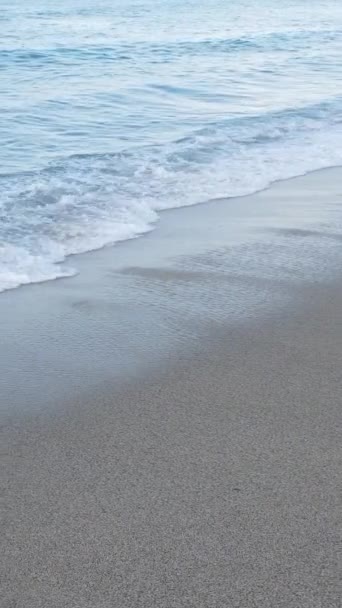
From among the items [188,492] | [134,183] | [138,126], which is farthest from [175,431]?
[138,126]

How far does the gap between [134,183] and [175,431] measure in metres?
3.99

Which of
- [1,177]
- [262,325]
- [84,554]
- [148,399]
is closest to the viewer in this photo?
[84,554]

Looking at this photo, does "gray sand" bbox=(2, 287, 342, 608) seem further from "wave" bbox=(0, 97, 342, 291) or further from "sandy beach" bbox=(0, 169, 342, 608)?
"wave" bbox=(0, 97, 342, 291)

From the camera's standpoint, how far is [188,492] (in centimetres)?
262

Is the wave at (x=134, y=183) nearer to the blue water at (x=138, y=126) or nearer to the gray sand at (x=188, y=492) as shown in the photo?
the blue water at (x=138, y=126)

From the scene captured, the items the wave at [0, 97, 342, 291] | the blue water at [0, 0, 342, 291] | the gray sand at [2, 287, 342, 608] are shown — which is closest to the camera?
the gray sand at [2, 287, 342, 608]

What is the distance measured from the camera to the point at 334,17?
91.3ft

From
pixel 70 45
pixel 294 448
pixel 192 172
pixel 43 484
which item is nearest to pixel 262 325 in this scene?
pixel 294 448

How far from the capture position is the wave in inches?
204

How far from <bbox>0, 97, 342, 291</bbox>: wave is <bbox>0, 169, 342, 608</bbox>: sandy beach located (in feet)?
1.12

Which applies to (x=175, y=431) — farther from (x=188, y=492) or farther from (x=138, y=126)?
(x=138, y=126)

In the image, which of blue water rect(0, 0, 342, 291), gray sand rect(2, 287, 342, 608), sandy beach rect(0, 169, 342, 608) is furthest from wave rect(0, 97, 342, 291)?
gray sand rect(2, 287, 342, 608)

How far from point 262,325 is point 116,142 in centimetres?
480

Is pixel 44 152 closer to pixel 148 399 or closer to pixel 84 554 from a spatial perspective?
pixel 148 399
